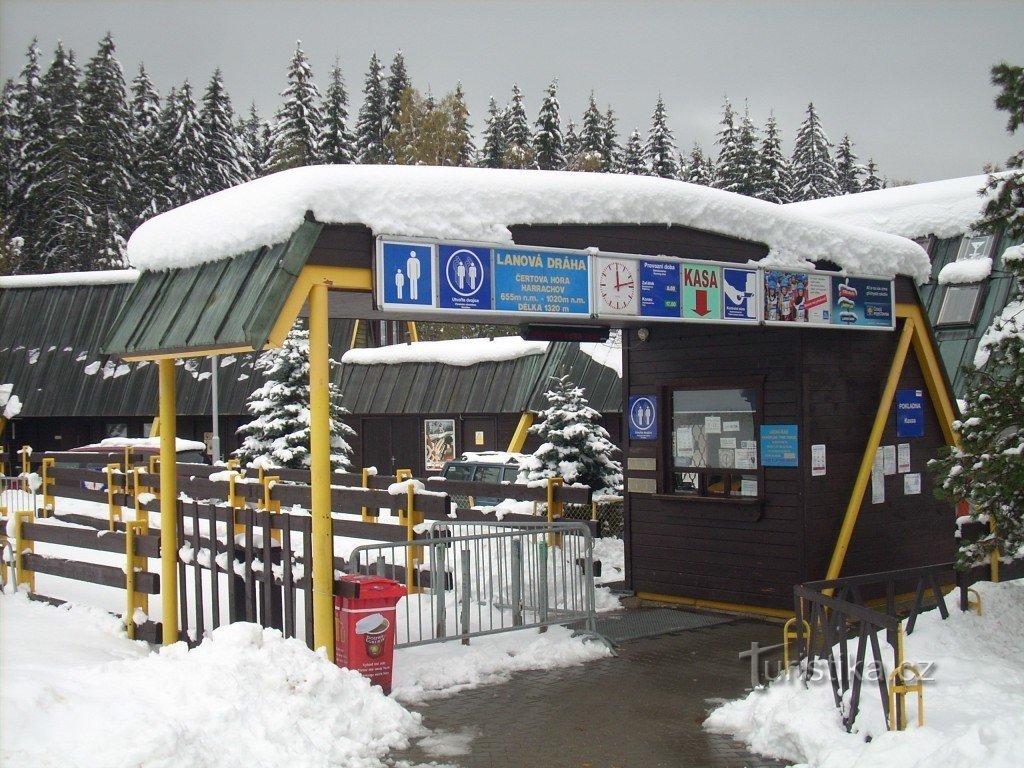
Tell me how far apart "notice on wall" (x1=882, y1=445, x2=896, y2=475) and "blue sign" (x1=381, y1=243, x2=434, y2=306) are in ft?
21.1

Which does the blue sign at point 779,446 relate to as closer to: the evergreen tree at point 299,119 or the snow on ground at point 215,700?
the snow on ground at point 215,700

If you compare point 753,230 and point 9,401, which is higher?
point 753,230

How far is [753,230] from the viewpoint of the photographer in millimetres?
10828

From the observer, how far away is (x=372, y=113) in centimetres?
6431

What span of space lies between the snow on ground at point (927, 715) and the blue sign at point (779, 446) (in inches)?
96.9

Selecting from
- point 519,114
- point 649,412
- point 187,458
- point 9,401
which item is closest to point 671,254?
point 649,412

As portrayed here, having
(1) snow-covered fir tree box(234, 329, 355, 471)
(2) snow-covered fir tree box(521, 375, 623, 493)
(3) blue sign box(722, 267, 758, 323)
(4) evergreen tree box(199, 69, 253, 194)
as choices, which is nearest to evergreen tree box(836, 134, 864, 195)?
(4) evergreen tree box(199, 69, 253, 194)

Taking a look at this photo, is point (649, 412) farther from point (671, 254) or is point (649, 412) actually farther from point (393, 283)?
point (393, 283)

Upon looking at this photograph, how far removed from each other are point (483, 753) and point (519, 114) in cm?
5760

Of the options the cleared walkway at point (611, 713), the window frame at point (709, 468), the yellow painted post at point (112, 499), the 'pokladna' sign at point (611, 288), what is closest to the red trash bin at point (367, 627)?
the cleared walkway at point (611, 713)

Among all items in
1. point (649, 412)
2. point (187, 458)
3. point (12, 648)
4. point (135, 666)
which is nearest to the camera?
point (135, 666)

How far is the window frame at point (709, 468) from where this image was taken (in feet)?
38.7

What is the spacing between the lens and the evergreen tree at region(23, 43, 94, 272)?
51.7m

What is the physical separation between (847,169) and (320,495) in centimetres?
6530
